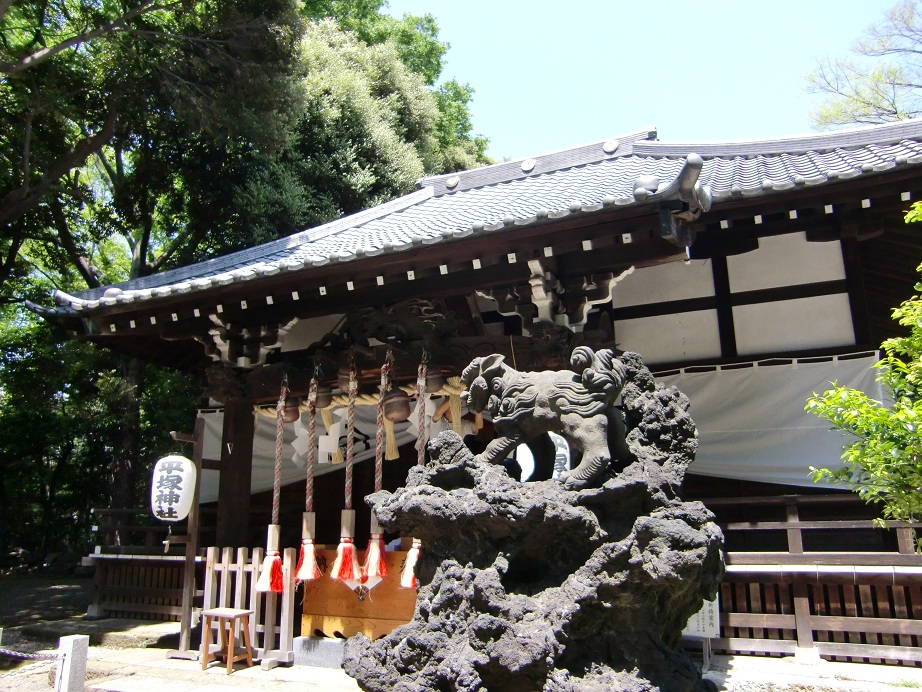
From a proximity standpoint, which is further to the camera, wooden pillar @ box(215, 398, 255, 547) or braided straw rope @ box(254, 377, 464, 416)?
wooden pillar @ box(215, 398, 255, 547)

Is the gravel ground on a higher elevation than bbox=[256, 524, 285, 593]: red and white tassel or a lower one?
lower

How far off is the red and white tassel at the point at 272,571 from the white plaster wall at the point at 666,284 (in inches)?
173

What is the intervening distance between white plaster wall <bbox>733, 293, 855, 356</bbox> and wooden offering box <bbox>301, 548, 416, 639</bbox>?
4225 mm

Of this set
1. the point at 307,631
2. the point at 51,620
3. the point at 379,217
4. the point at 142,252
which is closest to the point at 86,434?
the point at 142,252

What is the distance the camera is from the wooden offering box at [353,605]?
6.21 m

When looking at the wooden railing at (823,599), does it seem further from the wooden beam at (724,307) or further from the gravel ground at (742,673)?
the wooden beam at (724,307)

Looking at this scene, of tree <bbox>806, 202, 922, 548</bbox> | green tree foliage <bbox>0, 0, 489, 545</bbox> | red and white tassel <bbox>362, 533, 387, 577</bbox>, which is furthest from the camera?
green tree foliage <bbox>0, 0, 489, 545</bbox>

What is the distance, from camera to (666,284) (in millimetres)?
7738

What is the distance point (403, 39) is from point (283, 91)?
12.8 m

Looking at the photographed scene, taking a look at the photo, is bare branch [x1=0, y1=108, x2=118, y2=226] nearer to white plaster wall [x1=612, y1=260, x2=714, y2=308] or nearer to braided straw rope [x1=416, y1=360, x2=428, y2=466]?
braided straw rope [x1=416, y1=360, x2=428, y2=466]

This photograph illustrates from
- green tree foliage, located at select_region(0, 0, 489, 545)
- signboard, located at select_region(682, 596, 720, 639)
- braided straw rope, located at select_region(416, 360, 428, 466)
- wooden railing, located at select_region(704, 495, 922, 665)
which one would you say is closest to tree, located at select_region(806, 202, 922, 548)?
wooden railing, located at select_region(704, 495, 922, 665)

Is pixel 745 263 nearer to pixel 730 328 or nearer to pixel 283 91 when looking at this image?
pixel 730 328

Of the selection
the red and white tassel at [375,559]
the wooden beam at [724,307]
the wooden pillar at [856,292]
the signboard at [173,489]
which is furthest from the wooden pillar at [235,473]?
the wooden pillar at [856,292]

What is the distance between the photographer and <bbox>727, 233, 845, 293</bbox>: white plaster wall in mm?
7051
